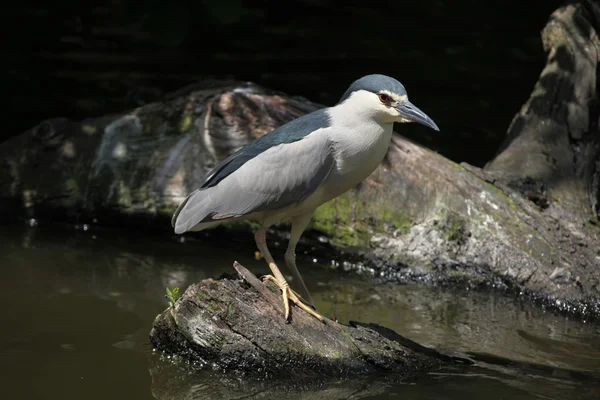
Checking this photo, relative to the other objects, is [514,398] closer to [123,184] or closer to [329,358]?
[329,358]

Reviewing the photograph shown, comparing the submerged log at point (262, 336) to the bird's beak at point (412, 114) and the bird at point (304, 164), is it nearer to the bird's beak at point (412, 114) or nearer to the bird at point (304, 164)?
the bird at point (304, 164)

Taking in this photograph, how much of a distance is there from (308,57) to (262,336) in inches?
313

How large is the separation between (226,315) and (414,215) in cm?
262

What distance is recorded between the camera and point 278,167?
5.43m

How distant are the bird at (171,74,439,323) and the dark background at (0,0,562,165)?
391 cm

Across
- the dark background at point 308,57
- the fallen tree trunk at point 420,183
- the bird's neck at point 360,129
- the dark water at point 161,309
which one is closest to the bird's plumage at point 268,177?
the bird's neck at point 360,129

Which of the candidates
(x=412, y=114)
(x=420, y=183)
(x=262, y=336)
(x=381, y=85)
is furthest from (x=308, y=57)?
(x=262, y=336)

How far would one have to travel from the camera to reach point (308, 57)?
40.8 ft

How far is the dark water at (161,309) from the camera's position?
16.7ft

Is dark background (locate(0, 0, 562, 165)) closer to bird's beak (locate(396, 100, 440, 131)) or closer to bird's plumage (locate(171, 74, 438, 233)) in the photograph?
bird's plumage (locate(171, 74, 438, 233))

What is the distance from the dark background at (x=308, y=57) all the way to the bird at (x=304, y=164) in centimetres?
391

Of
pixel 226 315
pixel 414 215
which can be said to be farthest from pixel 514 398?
pixel 414 215

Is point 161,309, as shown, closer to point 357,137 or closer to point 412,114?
point 357,137

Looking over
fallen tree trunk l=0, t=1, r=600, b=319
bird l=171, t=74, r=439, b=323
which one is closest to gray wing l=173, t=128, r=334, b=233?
bird l=171, t=74, r=439, b=323
